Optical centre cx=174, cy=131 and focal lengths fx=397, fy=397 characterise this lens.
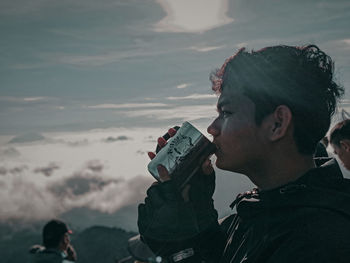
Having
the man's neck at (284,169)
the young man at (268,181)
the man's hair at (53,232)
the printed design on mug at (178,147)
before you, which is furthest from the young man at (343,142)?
the man's hair at (53,232)

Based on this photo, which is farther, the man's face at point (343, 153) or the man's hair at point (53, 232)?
the man's hair at point (53, 232)

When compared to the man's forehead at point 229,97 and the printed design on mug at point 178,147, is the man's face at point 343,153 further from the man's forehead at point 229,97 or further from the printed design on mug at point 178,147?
the man's forehead at point 229,97

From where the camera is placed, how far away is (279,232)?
5.49ft

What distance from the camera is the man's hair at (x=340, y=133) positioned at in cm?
446

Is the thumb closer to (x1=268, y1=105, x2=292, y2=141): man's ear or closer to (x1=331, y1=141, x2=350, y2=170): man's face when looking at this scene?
(x1=268, y1=105, x2=292, y2=141): man's ear

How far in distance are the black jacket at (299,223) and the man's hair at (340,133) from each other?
2821 millimetres

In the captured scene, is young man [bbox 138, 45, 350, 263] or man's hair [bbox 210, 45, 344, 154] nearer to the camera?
young man [bbox 138, 45, 350, 263]

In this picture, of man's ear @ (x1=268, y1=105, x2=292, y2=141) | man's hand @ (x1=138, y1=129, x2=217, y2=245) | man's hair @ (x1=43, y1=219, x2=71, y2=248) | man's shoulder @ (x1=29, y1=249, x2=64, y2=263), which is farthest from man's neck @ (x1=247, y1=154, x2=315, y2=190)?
man's hair @ (x1=43, y1=219, x2=71, y2=248)

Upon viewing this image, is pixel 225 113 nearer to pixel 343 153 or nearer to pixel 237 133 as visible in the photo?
pixel 237 133

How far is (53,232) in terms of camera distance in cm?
605

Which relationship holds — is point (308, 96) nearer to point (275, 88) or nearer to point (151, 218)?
point (275, 88)

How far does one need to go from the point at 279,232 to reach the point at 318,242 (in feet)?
0.63

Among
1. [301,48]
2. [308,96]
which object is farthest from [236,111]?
[301,48]

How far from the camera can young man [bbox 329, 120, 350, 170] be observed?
445cm
